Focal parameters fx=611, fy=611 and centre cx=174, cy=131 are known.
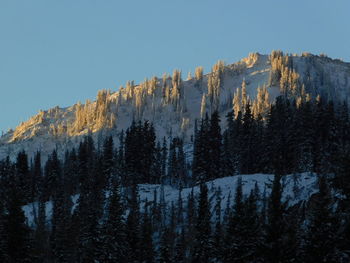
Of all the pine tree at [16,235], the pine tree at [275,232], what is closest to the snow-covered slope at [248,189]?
the pine tree at [275,232]

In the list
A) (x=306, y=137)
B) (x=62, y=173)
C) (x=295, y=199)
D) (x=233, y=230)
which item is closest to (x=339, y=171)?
(x=233, y=230)

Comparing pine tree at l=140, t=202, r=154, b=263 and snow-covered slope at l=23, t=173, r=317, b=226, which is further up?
snow-covered slope at l=23, t=173, r=317, b=226

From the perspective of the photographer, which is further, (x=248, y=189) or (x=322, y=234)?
(x=248, y=189)

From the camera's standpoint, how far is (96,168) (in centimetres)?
9025

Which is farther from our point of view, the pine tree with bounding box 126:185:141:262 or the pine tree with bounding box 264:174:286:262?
the pine tree with bounding box 126:185:141:262

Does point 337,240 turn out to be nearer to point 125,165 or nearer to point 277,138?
point 277,138

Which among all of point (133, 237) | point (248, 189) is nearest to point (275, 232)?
point (133, 237)

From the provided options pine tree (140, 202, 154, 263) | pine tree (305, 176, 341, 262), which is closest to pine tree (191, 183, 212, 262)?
pine tree (140, 202, 154, 263)

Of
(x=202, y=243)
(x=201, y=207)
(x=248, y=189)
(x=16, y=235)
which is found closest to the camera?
(x=16, y=235)

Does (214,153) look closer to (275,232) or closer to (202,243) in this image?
(202,243)

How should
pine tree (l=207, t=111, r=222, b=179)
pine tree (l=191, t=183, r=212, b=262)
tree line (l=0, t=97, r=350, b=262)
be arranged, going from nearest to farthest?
1. tree line (l=0, t=97, r=350, b=262)
2. pine tree (l=191, t=183, r=212, b=262)
3. pine tree (l=207, t=111, r=222, b=179)

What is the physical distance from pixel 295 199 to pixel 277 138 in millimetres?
22260

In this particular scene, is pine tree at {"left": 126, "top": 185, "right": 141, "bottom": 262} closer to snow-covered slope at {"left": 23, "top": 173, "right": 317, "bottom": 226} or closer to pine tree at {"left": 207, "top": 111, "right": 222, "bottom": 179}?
snow-covered slope at {"left": 23, "top": 173, "right": 317, "bottom": 226}

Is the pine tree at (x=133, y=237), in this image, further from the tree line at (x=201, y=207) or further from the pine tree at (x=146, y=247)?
the pine tree at (x=146, y=247)
